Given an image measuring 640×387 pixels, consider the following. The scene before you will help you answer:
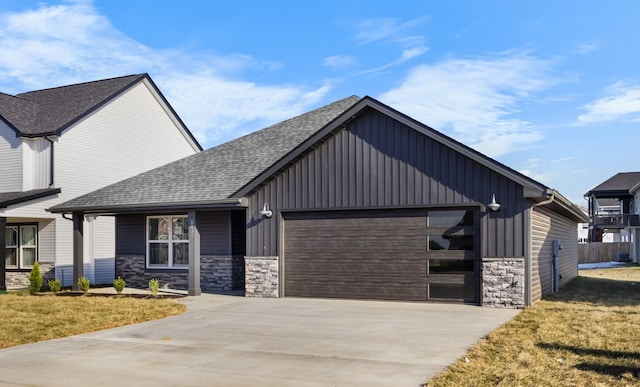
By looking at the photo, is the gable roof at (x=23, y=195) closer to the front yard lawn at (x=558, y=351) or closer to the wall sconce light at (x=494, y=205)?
the wall sconce light at (x=494, y=205)

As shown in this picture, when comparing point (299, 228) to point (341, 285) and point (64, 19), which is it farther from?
point (64, 19)

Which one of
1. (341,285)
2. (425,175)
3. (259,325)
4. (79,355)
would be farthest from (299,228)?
(79,355)

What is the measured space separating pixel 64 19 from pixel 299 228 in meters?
8.52

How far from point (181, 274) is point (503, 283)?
34.5 ft

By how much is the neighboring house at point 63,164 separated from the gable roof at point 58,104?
0.14 feet

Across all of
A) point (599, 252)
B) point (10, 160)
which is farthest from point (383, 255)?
point (599, 252)

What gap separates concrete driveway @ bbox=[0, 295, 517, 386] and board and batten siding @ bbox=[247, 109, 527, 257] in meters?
2.30

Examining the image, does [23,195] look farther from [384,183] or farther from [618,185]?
[618,185]

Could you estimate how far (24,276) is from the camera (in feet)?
75.7

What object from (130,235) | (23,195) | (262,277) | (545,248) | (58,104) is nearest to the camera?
(262,277)

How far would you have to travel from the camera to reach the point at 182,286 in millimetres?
19812

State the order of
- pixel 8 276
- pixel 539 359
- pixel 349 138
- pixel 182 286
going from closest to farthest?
pixel 539 359, pixel 349 138, pixel 182 286, pixel 8 276

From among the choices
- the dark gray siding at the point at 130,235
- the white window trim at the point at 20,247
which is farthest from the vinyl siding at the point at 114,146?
the dark gray siding at the point at 130,235

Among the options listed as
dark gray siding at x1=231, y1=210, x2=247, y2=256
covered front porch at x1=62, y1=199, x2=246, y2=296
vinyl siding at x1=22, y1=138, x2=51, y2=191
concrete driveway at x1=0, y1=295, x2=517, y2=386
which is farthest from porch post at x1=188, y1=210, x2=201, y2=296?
vinyl siding at x1=22, y1=138, x2=51, y2=191
